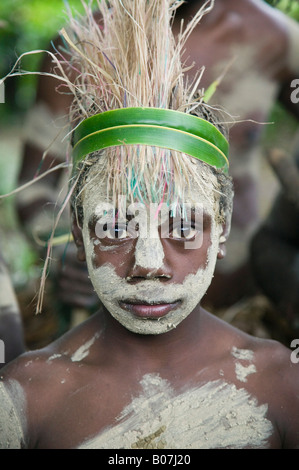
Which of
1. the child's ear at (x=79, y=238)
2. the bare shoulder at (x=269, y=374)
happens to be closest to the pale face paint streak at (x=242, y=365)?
the bare shoulder at (x=269, y=374)

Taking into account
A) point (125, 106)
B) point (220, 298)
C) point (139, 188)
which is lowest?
point (220, 298)

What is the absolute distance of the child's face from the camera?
190 cm

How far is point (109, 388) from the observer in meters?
2.07

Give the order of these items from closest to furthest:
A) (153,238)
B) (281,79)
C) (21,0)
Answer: (153,238) < (281,79) < (21,0)

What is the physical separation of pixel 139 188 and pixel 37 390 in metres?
0.69

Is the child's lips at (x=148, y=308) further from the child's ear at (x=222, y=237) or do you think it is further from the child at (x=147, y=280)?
the child's ear at (x=222, y=237)

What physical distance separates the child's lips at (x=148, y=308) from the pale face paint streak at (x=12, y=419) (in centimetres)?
45

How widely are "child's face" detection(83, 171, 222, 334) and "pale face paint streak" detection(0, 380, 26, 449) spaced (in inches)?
15.4

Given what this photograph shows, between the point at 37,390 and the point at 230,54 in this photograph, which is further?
the point at 230,54

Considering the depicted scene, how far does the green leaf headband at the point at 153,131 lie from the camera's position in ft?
6.25

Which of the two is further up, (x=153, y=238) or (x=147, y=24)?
(x=147, y=24)

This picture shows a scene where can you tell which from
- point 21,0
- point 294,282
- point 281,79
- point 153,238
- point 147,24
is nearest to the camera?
point 153,238
